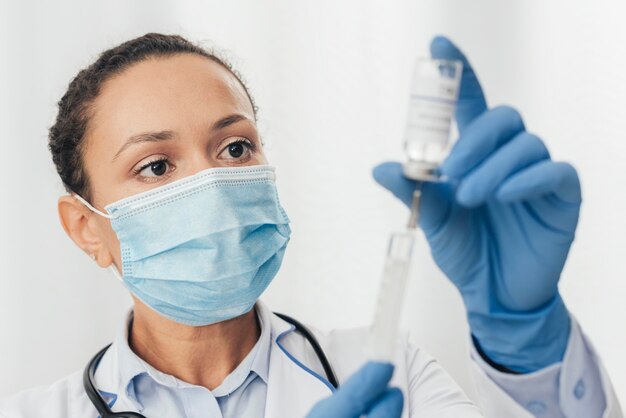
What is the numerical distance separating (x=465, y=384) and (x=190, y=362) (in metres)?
0.90

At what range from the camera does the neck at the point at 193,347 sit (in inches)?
62.9

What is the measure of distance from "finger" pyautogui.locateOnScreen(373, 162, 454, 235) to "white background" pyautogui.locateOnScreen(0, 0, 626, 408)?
0.97 metres

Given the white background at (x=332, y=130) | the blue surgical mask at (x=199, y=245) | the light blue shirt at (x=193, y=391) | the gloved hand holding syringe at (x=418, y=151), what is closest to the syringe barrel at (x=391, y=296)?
the gloved hand holding syringe at (x=418, y=151)

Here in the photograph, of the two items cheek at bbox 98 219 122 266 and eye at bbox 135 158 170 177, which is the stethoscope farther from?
eye at bbox 135 158 170 177

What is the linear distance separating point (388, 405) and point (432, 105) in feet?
1.40

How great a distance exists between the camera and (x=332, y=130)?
212 centimetres

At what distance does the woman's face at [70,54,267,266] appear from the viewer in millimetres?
1487

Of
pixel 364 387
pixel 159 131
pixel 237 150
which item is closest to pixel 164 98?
pixel 159 131

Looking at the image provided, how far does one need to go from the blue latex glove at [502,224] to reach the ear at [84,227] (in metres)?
0.74

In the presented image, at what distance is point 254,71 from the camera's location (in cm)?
211

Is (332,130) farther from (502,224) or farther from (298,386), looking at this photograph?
(502,224)

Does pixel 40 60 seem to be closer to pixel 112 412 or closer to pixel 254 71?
pixel 254 71

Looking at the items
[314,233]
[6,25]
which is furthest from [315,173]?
[6,25]

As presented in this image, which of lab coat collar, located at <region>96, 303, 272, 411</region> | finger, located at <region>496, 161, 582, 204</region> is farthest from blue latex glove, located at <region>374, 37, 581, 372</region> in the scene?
lab coat collar, located at <region>96, 303, 272, 411</region>
